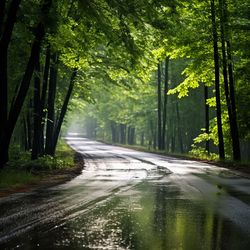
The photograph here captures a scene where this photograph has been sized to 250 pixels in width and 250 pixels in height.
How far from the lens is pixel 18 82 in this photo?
24.3 meters

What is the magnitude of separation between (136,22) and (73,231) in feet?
32.0

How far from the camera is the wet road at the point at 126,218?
20.2ft

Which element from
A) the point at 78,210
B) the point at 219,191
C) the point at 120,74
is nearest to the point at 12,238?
the point at 78,210

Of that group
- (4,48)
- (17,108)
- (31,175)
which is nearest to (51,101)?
(17,108)

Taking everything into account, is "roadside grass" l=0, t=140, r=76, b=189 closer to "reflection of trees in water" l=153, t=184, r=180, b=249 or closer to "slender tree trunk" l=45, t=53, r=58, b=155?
"slender tree trunk" l=45, t=53, r=58, b=155

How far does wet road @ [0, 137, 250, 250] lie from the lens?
6.17m

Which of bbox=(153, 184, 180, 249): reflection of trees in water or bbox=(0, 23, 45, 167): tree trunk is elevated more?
bbox=(0, 23, 45, 167): tree trunk

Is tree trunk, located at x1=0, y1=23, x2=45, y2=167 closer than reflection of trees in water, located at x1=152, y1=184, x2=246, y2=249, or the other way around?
reflection of trees in water, located at x1=152, y1=184, x2=246, y2=249

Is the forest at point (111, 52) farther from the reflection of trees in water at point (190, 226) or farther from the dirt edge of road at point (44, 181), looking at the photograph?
the reflection of trees in water at point (190, 226)

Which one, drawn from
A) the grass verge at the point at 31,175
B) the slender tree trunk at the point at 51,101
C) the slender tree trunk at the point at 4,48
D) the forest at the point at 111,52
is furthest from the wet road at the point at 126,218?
the slender tree trunk at the point at 51,101

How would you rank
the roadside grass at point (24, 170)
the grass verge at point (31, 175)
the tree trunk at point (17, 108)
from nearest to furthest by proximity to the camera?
1. the grass verge at point (31, 175)
2. the roadside grass at point (24, 170)
3. the tree trunk at point (17, 108)

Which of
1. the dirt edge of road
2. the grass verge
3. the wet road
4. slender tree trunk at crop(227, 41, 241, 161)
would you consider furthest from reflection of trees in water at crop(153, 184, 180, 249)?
slender tree trunk at crop(227, 41, 241, 161)

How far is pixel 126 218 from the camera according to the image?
8.12 metres

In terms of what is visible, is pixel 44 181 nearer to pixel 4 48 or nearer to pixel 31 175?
pixel 31 175
